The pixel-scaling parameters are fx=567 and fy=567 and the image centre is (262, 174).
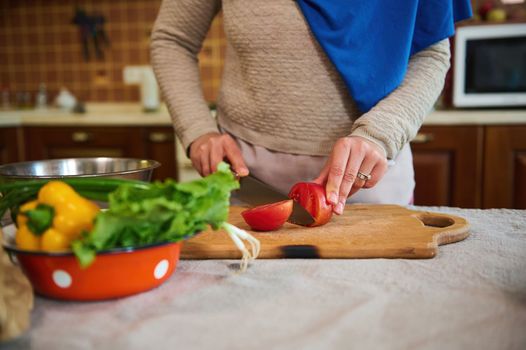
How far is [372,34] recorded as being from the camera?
0.99 metres

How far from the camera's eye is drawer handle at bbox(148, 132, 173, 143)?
239 cm

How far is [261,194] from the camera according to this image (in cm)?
103

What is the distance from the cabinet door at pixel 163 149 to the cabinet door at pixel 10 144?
0.64m

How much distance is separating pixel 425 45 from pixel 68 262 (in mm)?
741

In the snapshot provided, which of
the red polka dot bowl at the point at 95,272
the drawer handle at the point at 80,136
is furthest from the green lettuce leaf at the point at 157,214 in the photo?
the drawer handle at the point at 80,136

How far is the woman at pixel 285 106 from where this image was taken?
3.15 ft

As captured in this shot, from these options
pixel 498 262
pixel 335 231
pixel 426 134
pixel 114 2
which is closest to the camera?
pixel 498 262

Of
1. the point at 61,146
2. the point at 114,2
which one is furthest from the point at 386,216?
the point at 114,2

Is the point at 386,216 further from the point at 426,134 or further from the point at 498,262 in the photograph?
the point at 426,134

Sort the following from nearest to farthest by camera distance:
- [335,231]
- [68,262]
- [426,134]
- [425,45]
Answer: [68,262], [335,231], [425,45], [426,134]

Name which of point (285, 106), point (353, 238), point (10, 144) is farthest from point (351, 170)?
point (10, 144)

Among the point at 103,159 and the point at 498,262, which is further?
the point at 103,159

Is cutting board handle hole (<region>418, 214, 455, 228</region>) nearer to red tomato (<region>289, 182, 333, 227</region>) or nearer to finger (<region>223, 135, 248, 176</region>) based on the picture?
red tomato (<region>289, 182, 333, 227</region>)

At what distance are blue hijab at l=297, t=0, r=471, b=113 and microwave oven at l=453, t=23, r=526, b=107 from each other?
4.14 ft
